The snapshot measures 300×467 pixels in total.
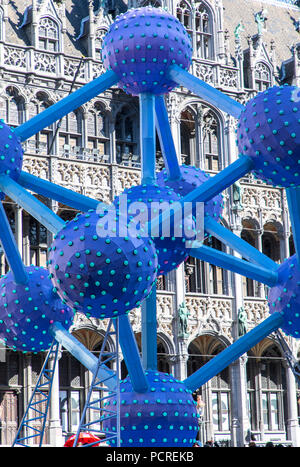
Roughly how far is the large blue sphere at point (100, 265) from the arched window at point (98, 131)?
2090 cm

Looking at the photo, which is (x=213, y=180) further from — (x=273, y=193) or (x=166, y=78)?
(x=273, y=193)

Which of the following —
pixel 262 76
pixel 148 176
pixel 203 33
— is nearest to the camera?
pixel 148 176

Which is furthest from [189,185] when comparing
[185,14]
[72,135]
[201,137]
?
[185,14]

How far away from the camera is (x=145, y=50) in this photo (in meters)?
12.5

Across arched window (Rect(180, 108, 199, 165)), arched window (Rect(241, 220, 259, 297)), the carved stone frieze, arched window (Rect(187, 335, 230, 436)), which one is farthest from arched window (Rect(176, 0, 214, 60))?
arched window (Rect(187, 335, 230, 436))

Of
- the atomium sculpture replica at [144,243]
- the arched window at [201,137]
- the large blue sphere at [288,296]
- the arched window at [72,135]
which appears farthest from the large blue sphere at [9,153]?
the arched window at [201,137]

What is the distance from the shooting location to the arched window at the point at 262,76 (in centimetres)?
3531

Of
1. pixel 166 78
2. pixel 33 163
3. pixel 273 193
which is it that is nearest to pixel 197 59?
pixel 273 193

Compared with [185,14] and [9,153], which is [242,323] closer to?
[185,14]

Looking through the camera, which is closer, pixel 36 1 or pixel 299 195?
pixel 299 195

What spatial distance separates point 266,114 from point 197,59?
2223 centimetres

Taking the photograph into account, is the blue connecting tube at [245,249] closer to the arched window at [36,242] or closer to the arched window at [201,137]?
the arched window at [36,242]

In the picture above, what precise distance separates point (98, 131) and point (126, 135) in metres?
1.14

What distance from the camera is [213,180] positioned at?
36.9 feet
